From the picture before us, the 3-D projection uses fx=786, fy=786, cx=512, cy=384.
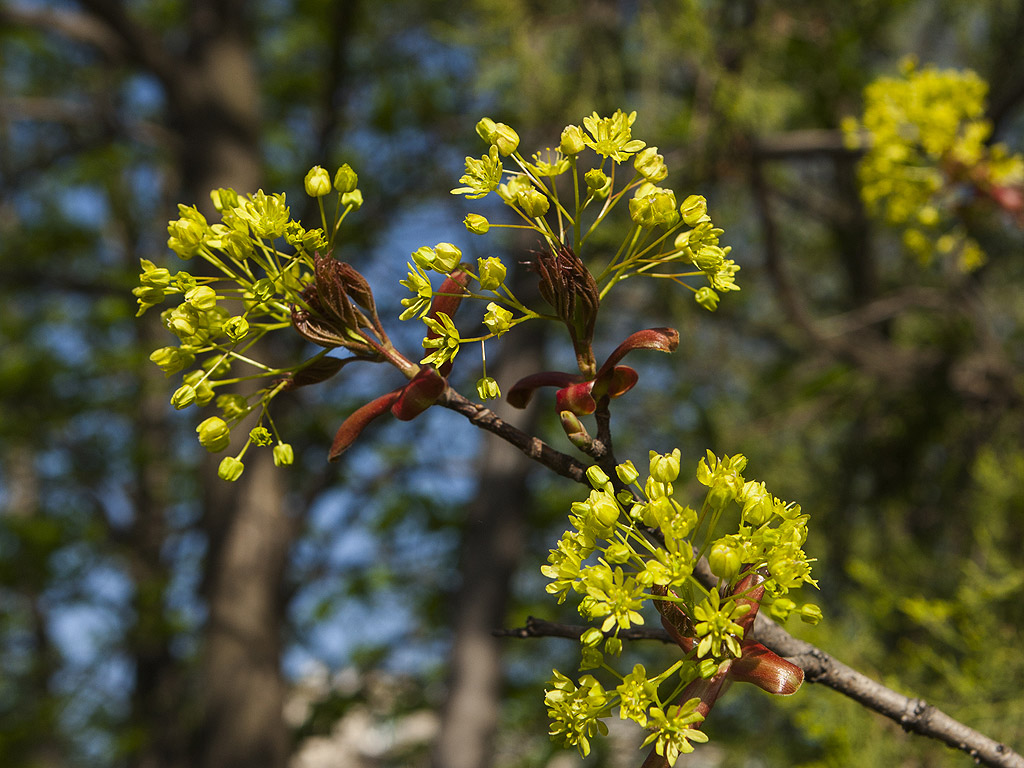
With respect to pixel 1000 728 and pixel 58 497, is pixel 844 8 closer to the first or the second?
pixel 1000 728

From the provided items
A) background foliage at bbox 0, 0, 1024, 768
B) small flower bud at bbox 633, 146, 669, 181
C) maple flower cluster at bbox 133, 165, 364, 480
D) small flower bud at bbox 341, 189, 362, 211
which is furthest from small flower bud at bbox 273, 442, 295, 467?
background foliage at bbox 0, 0, 1024, 768

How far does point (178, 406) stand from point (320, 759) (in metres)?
14.9

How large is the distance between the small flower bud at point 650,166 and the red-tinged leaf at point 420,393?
1.14 feet

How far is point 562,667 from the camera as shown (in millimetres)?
4715

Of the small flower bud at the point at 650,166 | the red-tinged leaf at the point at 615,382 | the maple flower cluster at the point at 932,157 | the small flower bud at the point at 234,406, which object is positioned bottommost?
the small flower bud at the point at 234,406

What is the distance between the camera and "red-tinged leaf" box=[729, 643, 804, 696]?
2.77 ft

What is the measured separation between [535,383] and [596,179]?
25 cm

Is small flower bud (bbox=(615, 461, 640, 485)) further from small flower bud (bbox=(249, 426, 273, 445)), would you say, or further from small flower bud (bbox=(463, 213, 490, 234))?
small flower bud (bbox=(249, 426, 273, 445))

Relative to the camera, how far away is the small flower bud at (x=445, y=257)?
91 centimetres

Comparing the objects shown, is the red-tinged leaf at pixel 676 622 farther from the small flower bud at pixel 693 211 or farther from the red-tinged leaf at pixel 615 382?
the small flower bud at pixel 693 211

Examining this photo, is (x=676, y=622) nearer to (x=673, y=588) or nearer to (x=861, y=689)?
(x=673, y=588)

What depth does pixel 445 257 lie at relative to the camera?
913 millimetres

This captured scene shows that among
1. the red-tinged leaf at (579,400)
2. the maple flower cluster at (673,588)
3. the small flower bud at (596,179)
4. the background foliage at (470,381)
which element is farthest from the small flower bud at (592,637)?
the background foliage at (470,381)

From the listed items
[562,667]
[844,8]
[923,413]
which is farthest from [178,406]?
[844,8]
